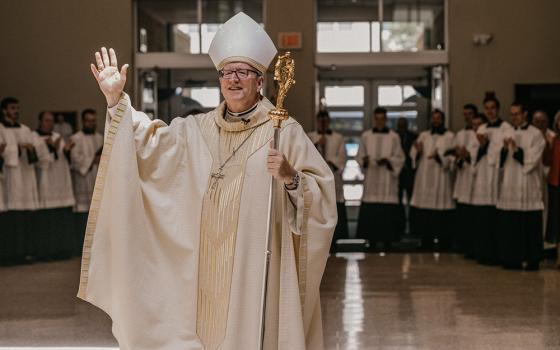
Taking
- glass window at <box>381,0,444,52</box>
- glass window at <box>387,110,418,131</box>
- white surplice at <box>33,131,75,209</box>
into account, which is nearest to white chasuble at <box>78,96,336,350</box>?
white surplice at <box>33,131,75,209</box>

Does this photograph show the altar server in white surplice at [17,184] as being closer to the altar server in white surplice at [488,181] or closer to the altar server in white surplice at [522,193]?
the altar server in white surplice at [488,181]

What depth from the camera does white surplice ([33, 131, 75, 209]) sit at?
38.0ft

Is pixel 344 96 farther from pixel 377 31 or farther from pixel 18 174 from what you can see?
pixel 18 174

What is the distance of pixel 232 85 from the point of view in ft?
14.4

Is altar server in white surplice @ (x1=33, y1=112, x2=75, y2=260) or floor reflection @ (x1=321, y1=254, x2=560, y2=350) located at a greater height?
altar server in white surplice @ (x1=33, y1=112, x2=75, y2=260)

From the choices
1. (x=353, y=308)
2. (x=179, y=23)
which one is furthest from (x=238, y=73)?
(x=179, y=23)

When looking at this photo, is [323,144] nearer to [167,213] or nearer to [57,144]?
[57,144]

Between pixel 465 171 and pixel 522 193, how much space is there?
148 cm

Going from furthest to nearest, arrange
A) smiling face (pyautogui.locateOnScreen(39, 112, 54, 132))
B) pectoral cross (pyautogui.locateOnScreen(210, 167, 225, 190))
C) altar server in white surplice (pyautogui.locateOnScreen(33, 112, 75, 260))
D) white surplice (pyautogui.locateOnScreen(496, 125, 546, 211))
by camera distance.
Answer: smiling face (pyautogui.locateOnScreen(39, 112, 54, 132))
altar server in white surplice (pyautogui.locateOnScreen(33, 112, 75, 260))
white surplice (pyautogui.locateOnScreen(496, 125, 546, 211))
pectoral cross (pyautogui.locateOnScreen(210, 167, 225, 190))

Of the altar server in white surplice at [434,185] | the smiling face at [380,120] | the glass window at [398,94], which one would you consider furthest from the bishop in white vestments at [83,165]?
the glass window at [398,94]

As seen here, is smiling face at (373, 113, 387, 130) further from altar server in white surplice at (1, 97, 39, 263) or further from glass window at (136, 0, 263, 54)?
altar server in white surplice at (1, 97, 39, 263)

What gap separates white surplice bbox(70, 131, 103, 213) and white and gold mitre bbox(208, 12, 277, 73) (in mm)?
8301

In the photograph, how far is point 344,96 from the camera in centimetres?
1496

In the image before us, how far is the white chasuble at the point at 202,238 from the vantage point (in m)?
4.33
